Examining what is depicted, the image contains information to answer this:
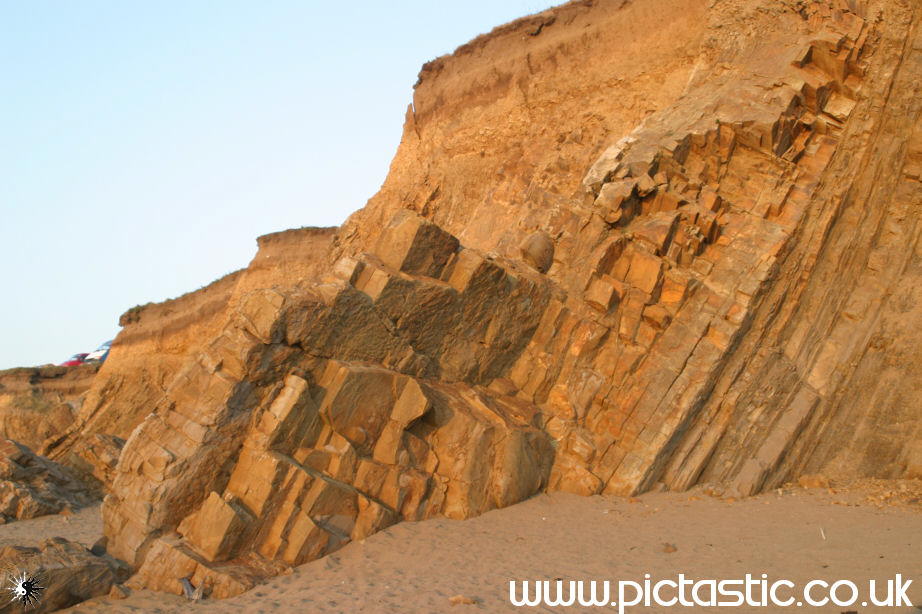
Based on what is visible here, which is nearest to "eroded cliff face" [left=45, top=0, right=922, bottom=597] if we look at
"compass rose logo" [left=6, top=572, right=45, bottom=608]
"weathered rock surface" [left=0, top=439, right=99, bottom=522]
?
"compass rose logo" [left=6, top=572, right=45, bottom=608]

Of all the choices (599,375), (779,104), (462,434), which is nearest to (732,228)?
(779,104)

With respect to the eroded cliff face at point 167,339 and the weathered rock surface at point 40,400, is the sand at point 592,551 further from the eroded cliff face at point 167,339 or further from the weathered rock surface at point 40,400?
the weathered rock surface at point 40,400

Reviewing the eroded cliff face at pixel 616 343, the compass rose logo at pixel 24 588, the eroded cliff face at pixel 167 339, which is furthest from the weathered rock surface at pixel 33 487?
the compass rose logo at pixel 24 588

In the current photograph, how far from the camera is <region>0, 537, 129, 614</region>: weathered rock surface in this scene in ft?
28.9

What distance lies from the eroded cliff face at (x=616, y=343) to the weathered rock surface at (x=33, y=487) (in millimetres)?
4938

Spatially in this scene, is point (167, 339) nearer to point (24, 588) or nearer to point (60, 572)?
point (60, 572)

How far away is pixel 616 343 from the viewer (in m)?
13.7

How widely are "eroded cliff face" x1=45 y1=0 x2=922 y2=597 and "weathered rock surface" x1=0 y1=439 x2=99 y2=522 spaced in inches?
194

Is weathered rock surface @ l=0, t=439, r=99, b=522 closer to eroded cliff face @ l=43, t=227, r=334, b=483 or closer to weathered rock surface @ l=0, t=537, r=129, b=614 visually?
eroded cliff face @ l=43, t=227, r=334, b=483

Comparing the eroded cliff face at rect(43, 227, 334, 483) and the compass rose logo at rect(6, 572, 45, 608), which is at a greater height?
the eroded cliff face at rect(43, 227, 334, 483)

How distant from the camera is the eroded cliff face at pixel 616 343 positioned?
10.6 metres

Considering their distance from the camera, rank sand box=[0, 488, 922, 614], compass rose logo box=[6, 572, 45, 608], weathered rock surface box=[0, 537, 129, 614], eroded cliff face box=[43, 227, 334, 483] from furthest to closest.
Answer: eroded cliff face box=[43, 227, 334, 483] → sand box=[0, 488, 922, 614] → weathered rock surface box=[0, 537, 129, 614] → compass rose logo box=[6, 572, 45, 608]

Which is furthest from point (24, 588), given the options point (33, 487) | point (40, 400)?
point (40, 400)

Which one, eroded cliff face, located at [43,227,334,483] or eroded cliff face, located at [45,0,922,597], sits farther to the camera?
eroded cliff face, located at [43,227,334,483]
